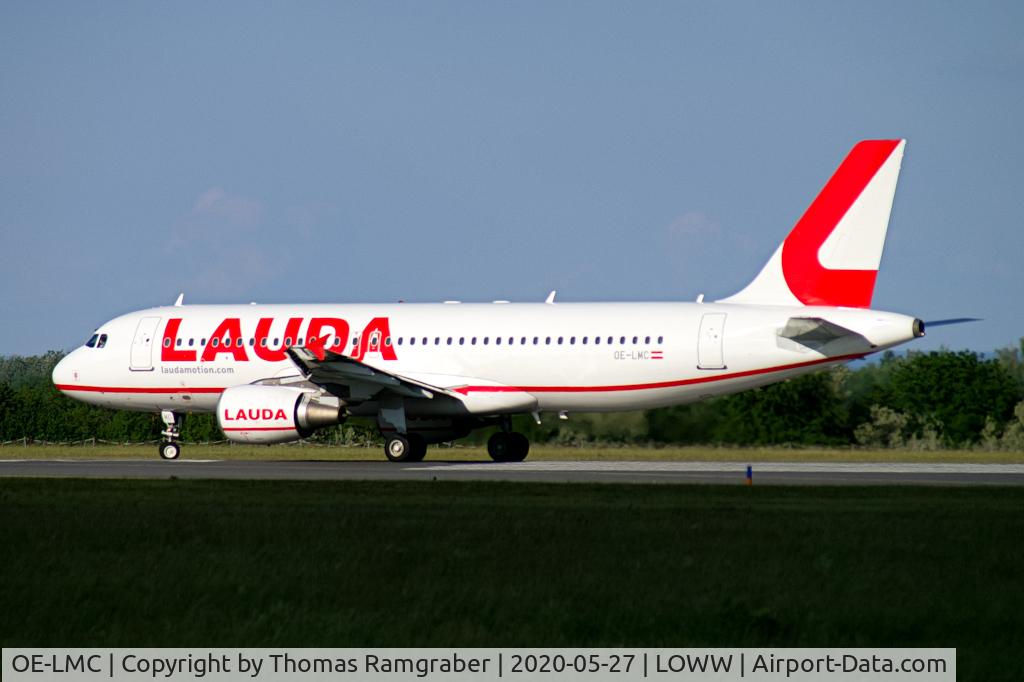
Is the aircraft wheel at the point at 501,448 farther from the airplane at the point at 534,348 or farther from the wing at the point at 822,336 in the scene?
the wing at the point at 822,336

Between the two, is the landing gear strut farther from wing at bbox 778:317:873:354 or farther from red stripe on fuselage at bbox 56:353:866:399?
wing at bbox 778:317:873:354

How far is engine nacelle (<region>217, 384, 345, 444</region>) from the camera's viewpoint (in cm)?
3531

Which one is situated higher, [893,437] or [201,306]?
[201,306]

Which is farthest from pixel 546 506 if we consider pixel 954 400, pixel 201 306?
pixel 954 400

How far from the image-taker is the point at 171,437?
4097cm

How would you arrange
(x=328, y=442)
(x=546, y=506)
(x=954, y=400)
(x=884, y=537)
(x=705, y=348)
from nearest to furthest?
(x=884, y=537), (x=546, y=506), (x=705, y=348), (x=954, y=400), (x=328, y=442)

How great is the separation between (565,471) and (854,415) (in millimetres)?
15356

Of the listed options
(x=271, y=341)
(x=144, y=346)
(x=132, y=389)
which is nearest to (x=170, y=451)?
(x=132, y=389)

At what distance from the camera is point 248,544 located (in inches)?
637

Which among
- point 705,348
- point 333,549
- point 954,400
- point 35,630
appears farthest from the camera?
point 954,400

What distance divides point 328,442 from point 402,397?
14586 mm

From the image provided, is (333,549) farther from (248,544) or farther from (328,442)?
(328,442)

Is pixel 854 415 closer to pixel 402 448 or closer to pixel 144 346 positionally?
pixel 402 448

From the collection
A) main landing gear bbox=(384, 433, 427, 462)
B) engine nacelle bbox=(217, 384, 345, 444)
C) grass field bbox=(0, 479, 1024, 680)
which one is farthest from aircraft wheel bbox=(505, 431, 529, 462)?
grass field bbox=(0, 479, 1024, 680)
